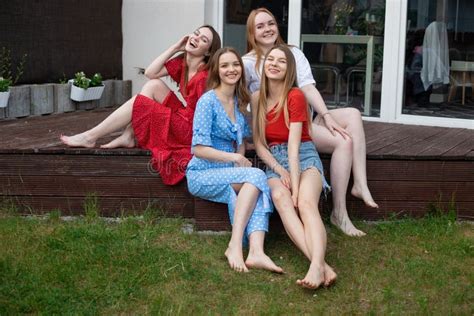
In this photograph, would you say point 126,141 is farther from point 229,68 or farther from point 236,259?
point 236,259

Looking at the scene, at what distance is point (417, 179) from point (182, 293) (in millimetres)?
1710

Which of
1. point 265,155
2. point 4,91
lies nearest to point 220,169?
point 265,155

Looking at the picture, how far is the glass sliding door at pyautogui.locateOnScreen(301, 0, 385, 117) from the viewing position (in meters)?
6.25

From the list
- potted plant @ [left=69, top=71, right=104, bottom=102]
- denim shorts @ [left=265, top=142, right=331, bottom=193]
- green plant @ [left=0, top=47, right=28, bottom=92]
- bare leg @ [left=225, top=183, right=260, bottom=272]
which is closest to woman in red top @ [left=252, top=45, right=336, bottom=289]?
denim shorts @ [left=265, top=142, right=331, bottom=193]

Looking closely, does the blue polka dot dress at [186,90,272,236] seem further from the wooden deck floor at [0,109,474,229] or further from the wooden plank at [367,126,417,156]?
the wooden plank at [367,126,417,156]

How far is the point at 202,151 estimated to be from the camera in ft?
12.8

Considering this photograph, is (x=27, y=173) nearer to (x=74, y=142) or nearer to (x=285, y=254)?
(x=74, y=142)

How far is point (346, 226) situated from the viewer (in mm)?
4145

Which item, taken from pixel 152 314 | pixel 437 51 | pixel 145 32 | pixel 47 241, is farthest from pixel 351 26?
pixel 152 314

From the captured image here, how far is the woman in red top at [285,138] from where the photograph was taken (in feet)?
12.2

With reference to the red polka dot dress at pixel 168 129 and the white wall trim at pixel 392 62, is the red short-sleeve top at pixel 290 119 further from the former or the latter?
the white wall trim at pixel 392 62

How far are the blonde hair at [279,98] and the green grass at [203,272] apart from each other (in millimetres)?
574

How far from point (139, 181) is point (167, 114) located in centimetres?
40

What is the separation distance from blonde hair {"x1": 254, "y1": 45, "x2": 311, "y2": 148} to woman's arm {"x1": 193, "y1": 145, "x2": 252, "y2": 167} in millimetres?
169
